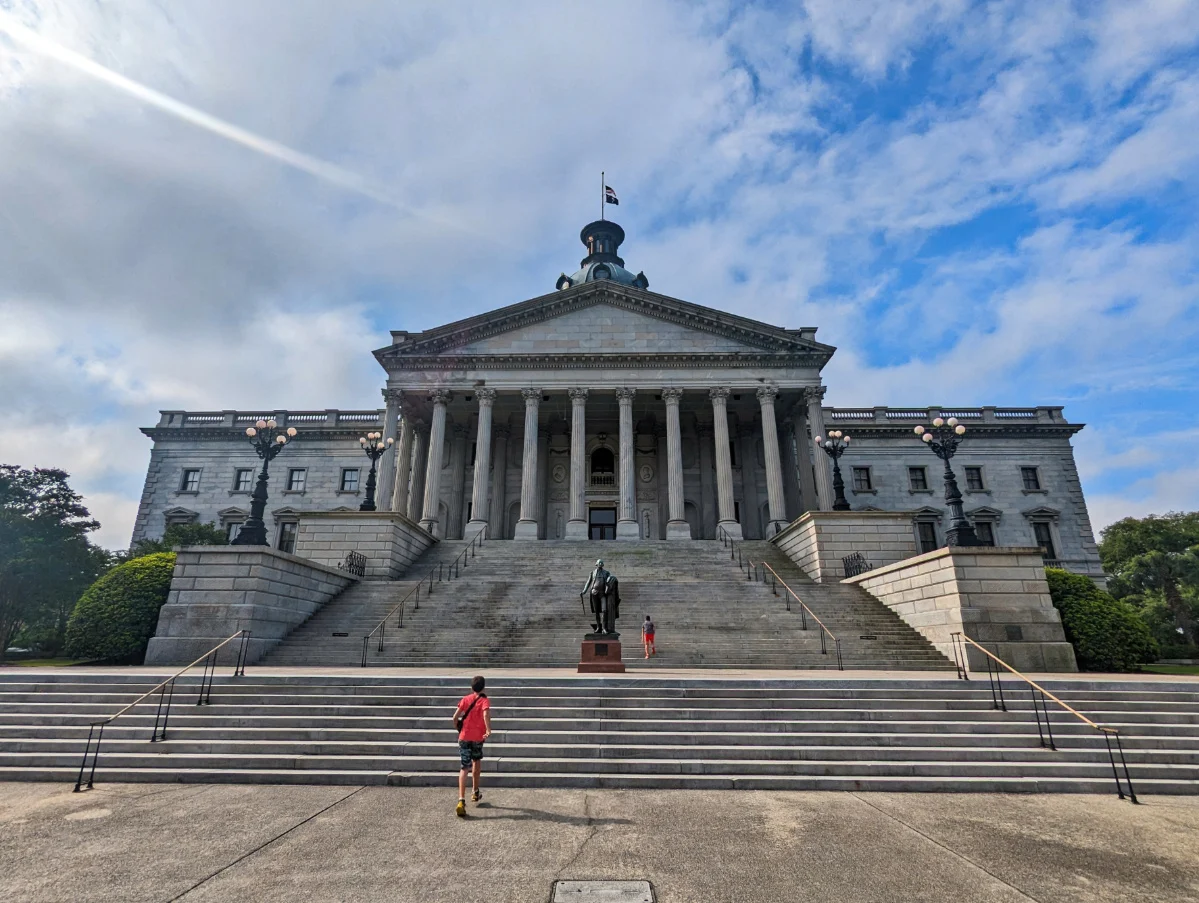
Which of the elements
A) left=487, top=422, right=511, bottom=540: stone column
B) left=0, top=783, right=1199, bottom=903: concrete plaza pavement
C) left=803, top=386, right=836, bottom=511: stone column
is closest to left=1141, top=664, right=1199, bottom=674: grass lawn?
left=0, top=783, right=1199, bottom=903: concrete plaza pavement

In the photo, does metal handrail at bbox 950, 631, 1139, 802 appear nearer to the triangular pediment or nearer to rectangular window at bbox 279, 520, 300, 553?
the triangular pediment

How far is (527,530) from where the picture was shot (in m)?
32.8

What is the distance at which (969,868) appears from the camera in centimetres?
564

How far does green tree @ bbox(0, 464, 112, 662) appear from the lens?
30328 mm

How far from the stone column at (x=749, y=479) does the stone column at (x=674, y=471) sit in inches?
313

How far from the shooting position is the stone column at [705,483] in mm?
40000

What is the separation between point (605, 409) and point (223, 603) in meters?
26.6

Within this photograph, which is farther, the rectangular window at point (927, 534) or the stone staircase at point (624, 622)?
the rectangular window at point (927, 534)

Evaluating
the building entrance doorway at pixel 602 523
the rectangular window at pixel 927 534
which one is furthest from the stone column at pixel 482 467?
the rectangular window at pixel 927 534

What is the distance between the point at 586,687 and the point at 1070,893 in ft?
24.8

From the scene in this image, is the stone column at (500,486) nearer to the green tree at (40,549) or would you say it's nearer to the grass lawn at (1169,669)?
the green tree at (40,549)

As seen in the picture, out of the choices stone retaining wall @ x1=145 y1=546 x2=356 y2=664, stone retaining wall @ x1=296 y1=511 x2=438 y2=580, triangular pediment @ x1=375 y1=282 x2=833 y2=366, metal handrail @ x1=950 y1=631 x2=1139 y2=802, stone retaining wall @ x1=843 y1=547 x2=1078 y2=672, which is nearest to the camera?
metal handrail @ x1=950 y1=631 x2=1139 y2=802

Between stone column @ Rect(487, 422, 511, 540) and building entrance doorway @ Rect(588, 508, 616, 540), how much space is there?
5.85m

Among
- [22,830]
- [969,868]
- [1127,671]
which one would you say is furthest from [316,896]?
[1127,671]
